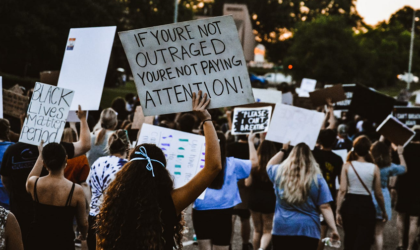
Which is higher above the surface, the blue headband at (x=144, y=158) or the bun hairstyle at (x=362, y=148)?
the bun hairstyle at (x=362, y=148)

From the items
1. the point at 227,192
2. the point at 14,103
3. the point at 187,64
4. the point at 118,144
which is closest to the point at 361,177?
the point at 227,192

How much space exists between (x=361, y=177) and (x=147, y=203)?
4044 millimetres

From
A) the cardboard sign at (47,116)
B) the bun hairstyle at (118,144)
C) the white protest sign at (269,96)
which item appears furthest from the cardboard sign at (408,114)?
the cardboard sign at (47,116)

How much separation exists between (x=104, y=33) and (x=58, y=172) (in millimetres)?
1463

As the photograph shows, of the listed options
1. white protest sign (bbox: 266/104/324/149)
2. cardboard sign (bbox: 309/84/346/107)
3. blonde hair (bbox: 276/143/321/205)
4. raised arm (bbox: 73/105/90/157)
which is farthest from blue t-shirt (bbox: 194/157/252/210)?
cardboard sign (bbox: 309/84/346/107)

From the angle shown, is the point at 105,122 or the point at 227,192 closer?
the point at 227,192

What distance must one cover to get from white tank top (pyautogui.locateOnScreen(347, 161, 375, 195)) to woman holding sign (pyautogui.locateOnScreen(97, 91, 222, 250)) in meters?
3.66

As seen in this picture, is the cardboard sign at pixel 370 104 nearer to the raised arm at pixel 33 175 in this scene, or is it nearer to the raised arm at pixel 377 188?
the raised arm at pixel 377 188

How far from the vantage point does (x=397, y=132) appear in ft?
25.0

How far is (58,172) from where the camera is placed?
4.18 metres

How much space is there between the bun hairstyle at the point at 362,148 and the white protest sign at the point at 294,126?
51 centimetres

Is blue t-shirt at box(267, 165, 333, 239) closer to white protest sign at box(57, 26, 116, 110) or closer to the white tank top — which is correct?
the white tank top

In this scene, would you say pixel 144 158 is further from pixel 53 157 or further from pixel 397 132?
pixel 397 132

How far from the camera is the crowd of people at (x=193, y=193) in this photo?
9.32 feet
